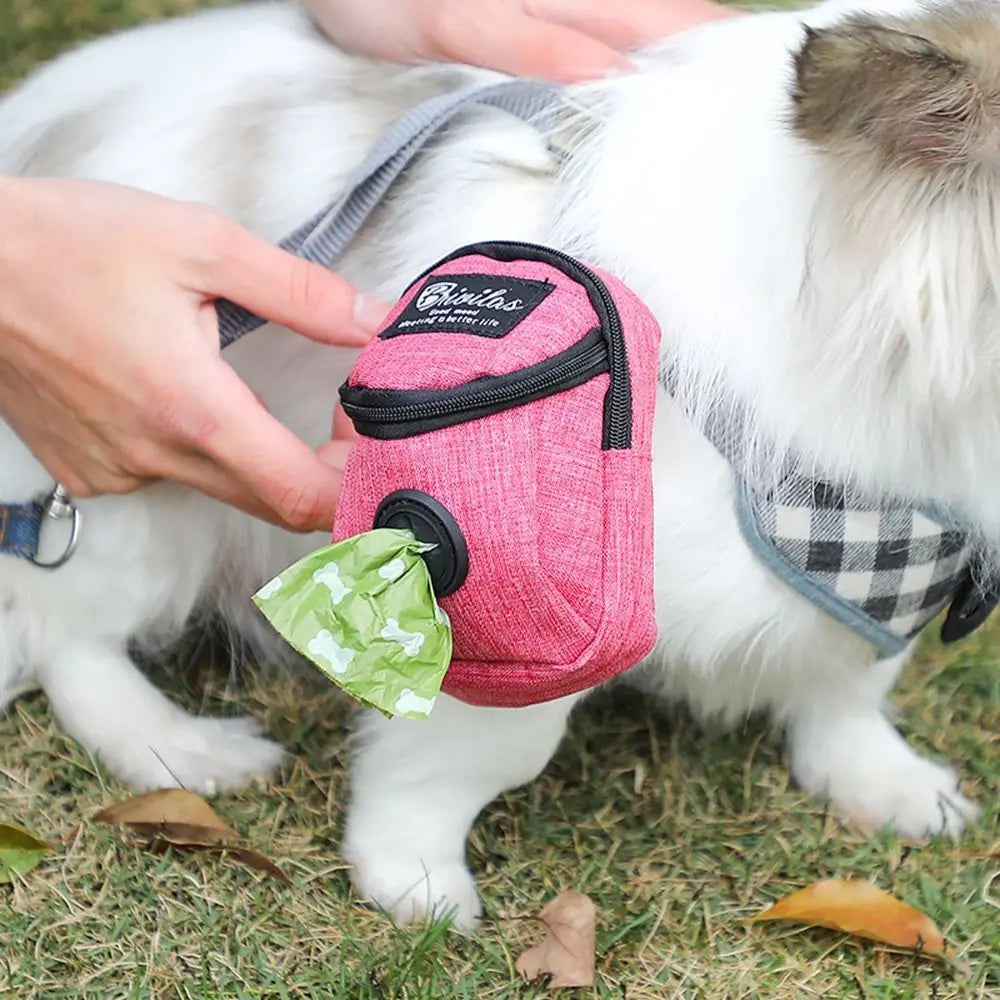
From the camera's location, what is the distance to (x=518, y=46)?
1.64 meters

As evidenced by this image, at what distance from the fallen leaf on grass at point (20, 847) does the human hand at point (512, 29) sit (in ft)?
3.50

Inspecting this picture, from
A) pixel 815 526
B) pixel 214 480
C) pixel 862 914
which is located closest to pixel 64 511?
pixel 214 480

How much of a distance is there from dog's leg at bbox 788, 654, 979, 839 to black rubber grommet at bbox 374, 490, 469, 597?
895 mm

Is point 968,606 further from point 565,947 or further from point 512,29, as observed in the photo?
point 512,29

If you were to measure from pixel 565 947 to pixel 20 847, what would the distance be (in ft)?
2.20

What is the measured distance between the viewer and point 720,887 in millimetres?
1661

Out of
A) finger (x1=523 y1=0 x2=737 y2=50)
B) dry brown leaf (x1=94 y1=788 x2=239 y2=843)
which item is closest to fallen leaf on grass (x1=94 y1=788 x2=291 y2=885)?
dry brown leaf (x1=94 y1=788 x2=239 y2=843)

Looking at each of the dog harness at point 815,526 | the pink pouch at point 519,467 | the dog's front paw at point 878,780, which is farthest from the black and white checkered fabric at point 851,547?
the dog's front paw at point 878,780

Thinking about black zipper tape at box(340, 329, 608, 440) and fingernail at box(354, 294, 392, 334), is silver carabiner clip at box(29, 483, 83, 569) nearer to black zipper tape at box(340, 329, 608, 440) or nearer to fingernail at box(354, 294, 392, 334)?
fingernail at box(354, 294, 392, 334)

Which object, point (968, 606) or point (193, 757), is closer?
point (968, 606)

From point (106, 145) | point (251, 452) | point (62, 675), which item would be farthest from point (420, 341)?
point (62, 675)

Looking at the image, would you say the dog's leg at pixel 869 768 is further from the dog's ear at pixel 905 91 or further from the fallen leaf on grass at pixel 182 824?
the dog's ear at pixel 905 91

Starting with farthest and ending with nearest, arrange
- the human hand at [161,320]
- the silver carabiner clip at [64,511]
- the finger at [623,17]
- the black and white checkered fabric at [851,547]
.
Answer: the finger at [623,17], the silver carabiner clip at [64,511], the human hand at [161,320], the black and white checkered fabric at [851,547]

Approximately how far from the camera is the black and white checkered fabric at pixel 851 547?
1.26 m
